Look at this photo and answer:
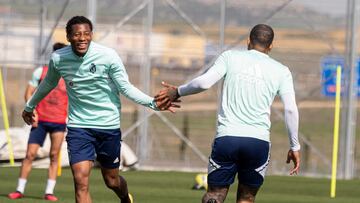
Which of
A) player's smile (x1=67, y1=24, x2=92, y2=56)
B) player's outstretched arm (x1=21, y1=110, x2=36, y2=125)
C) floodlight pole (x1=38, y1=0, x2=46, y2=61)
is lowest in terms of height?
player's outstretched arm (x1=21, y1=110, x2=36, y2=125)

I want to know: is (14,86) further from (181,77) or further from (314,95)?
(314,95)

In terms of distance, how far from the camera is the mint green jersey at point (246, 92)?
932 centimetres

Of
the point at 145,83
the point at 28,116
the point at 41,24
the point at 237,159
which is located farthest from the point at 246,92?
the point at 145,83

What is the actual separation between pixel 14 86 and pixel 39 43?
7.37ft

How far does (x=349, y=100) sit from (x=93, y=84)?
1375 centimetres

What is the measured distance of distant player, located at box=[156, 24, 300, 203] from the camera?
9.32m

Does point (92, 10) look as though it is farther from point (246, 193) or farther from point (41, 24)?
point (246, 193)

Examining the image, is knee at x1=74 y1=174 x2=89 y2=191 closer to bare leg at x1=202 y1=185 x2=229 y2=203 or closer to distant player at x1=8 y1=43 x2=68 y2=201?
bare leg at x1=202 y1=185 x2=229 y2=203

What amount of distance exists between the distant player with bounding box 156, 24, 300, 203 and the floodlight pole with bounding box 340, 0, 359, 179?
14082mm

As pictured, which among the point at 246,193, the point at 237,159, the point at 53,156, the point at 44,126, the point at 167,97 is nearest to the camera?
the point at 237,159

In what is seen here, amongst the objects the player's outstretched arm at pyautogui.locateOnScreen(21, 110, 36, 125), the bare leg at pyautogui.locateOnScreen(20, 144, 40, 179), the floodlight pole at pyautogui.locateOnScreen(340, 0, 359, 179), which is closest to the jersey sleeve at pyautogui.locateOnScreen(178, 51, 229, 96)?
the player's outstretched arm at pyautogui.locateOnScreen(21, 110, 36, 125)

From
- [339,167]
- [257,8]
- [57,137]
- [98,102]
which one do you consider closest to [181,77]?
[257,8]

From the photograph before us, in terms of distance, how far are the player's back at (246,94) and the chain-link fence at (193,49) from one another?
48.5ft

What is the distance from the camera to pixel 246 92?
933 cm
